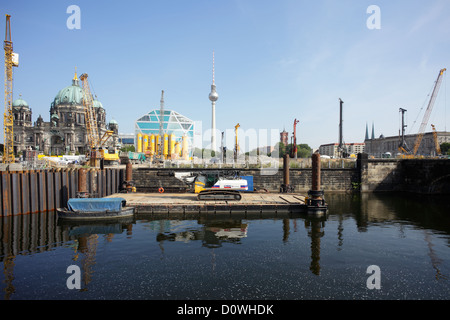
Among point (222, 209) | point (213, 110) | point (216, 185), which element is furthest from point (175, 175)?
point (213, 110)

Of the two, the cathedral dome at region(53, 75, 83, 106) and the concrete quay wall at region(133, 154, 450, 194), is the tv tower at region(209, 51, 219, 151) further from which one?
the concrete quay wall at region(133, 154, 450, 194)

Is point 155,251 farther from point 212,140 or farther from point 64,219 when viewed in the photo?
point 212,140

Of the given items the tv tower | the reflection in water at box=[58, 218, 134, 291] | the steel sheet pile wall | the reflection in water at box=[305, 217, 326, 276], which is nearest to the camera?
the reflection in water at box=[58, 218, 134, 291]

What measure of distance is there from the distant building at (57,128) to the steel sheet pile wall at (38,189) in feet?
432

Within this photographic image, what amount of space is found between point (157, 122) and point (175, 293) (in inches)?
6553

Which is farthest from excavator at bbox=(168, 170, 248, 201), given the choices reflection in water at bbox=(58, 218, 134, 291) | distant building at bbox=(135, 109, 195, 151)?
distant building at bbox=(135, 109, 195, 151)

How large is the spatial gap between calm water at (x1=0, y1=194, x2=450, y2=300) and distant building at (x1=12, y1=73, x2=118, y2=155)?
145693mm

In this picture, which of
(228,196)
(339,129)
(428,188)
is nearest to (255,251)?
(228,196)

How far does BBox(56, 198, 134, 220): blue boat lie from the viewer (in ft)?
81.4

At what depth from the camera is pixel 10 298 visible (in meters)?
11.4

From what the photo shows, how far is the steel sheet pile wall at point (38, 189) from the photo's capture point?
81.1 feet

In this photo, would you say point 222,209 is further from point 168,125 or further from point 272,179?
point 168,125

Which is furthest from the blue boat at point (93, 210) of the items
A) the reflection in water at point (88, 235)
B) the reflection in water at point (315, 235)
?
the reflection in water at point (315, 235)

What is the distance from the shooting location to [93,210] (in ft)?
83.5
